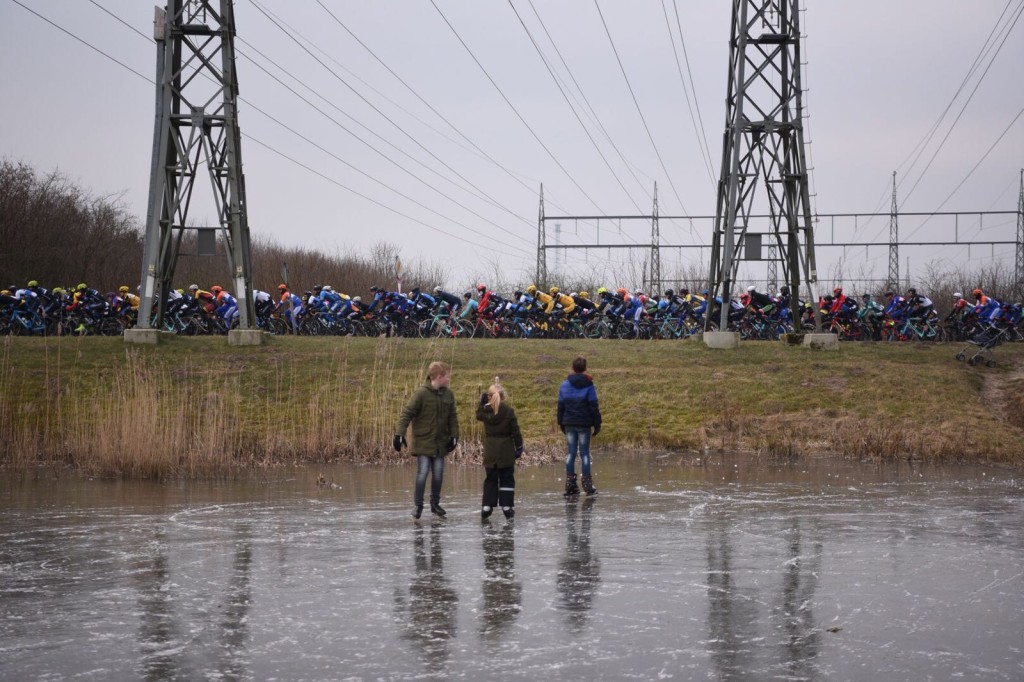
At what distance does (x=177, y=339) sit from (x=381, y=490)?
1650cm

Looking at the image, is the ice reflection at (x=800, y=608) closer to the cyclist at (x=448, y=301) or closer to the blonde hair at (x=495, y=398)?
the blonde hair at (x=495, y=398)

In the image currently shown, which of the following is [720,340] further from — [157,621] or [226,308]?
[157,621]

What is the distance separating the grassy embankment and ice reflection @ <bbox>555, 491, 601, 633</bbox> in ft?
28.2

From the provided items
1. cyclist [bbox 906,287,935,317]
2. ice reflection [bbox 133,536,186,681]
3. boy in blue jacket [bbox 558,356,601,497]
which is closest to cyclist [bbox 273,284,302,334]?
cyclist [bbox 906,287,935,317]

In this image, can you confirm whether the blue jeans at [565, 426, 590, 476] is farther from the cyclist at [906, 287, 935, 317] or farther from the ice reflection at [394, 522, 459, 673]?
the cyclist at [906, 287, 935, 317]

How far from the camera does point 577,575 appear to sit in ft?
35.4

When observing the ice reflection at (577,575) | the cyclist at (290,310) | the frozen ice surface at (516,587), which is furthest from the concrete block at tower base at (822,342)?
the ice reflection at (577,575)

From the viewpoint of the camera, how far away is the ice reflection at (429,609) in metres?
8.13

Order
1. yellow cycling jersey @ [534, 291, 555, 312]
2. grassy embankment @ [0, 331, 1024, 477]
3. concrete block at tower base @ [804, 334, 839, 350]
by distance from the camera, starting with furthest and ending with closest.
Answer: yellow cycling jersey @ [534, 291, 555, 312] → concrete block at tower base @ [804, 334, 839, 350] → grassy embankment @ [0, 331, 1024, 477]

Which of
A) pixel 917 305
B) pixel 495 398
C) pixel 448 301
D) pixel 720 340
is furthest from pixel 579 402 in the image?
pixel 917 305

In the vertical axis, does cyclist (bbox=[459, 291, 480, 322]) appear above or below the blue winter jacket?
above

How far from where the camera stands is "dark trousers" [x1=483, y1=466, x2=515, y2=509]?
1450 cm

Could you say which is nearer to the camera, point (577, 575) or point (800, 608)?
point (800, 608)

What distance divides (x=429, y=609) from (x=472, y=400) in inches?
721
